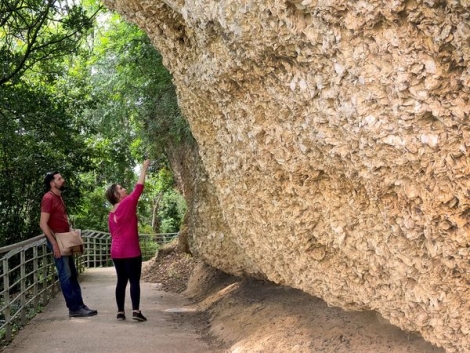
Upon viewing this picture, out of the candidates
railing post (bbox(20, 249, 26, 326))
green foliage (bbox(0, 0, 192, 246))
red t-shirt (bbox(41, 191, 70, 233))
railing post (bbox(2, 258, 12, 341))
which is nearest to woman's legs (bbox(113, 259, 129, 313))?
red t-shirt (bbox(41, 191, 70, 233))

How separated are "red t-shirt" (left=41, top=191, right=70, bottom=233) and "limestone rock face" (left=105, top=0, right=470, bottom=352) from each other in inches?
105

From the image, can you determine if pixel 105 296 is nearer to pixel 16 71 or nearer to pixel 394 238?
pixel 16 71

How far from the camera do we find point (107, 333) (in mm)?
7160

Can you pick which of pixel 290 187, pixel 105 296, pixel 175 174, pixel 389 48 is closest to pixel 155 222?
pixel 175 174

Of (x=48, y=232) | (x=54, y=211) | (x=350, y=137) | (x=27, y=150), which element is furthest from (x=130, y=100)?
(x=350, y=137)

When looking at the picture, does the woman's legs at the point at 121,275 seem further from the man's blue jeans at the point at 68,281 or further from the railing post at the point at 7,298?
the railing post at the point at 7,298

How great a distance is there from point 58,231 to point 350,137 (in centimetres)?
531

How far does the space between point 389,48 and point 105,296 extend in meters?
8.32

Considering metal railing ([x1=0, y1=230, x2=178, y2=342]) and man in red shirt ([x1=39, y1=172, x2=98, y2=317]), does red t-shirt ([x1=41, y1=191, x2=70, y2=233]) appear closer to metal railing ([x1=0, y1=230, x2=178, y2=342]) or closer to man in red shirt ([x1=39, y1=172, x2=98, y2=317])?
man in red shirt ([x1=39, y1=172, x2=98, y2=317])

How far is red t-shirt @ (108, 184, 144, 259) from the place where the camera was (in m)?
7.75

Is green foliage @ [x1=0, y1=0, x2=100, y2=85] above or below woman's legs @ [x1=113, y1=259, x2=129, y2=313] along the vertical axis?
above

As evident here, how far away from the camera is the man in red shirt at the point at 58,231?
7.95m

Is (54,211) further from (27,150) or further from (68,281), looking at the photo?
(27,150)

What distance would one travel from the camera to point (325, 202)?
500 cm
